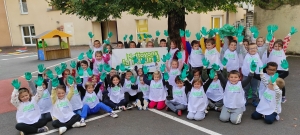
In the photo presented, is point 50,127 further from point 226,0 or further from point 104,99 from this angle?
point 226,0

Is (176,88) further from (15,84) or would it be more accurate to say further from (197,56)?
(15,84)

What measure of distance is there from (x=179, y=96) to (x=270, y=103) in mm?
1673

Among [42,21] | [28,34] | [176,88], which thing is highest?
[42,21]

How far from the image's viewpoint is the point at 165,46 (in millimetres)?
6445

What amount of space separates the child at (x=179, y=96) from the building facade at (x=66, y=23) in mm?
11527

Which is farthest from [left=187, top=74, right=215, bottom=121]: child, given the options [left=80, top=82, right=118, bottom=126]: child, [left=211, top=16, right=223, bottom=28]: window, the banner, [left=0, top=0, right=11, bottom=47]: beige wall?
[left=0, top=0, right=11, bottom=47]: beige wall

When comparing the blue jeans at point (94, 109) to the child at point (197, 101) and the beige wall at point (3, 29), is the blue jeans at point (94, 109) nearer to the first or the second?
the child at point (197, 101)

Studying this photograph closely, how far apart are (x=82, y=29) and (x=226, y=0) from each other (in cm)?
1530

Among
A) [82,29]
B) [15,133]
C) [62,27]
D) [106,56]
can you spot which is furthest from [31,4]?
[15,133]

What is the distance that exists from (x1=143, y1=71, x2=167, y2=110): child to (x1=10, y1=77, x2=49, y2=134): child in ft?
7.30

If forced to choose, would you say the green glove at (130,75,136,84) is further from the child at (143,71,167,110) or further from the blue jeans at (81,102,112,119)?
the blue jeans at (81,102,112,119)

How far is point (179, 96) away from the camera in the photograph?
191 inches

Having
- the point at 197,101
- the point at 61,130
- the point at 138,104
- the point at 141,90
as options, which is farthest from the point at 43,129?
the point at 197,101

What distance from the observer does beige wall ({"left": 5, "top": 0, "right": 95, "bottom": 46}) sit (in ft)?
63.7
